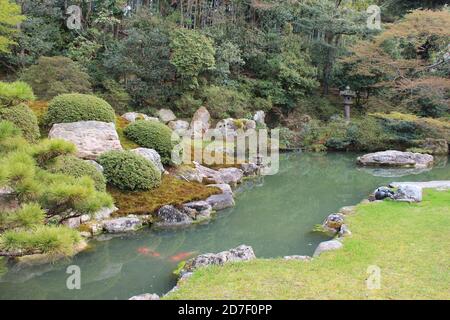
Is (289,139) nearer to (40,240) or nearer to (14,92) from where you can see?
(14,92)

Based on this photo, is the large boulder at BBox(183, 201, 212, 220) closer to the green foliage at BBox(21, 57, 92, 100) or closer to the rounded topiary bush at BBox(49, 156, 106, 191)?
the rounded topiary bush at BBox(49, 156, 106, 191)

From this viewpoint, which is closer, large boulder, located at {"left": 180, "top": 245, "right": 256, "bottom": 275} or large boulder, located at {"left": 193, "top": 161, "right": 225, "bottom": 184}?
large boulder, located at {"left": 180, "top": 245, "right": 256, "bottom": 275}

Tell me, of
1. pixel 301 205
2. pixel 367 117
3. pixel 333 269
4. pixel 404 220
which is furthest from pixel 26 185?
pixel 367 117

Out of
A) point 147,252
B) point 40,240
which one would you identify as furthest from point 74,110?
point 40,240

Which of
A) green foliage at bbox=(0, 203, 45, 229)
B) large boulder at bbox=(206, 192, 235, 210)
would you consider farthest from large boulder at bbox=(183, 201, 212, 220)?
green foliage at bbox=(0, 203, 45, 229)

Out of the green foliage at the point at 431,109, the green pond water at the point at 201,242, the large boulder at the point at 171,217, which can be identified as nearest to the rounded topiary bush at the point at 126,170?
the large boulder at the point at 171,217

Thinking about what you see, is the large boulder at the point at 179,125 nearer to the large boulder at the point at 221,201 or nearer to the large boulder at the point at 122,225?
the large boulder at the point at 221,201

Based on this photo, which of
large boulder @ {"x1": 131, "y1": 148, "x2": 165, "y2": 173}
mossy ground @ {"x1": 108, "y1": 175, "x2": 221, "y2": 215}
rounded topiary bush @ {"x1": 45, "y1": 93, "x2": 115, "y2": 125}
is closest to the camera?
mossy ground @ {"x1": 108, "y1": 175, "x2": 221, "y2": 215}

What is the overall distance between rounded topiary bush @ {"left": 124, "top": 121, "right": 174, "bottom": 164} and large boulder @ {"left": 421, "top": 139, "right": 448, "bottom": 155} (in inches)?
511

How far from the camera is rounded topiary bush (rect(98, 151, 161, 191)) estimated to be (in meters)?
9.05

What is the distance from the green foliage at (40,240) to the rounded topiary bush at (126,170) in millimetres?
5481

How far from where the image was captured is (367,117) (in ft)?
66.5
